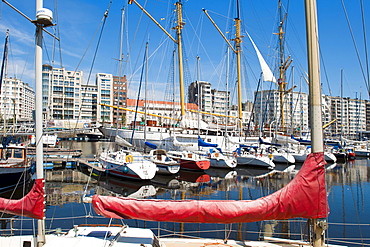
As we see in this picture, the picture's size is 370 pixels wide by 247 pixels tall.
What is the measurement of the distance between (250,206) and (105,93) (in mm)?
124097

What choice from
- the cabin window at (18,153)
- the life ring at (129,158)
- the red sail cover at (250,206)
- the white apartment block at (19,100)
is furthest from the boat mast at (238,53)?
the white apartment block at (19,100)

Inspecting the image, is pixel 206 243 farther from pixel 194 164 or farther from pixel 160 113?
pixel 160 113

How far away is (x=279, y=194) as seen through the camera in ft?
18.0

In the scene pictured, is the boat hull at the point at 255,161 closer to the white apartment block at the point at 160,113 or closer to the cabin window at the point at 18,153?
the white apartment block at the point at 160,113

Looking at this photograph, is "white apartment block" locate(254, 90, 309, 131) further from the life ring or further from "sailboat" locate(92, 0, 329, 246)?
"sailboat" locate(92, 0, 329, 246)

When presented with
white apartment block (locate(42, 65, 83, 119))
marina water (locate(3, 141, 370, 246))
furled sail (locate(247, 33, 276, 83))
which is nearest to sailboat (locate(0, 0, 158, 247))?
marina water (locate(3, 141, 370, 246))

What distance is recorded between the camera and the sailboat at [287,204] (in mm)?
4973

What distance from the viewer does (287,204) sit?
17.6ft

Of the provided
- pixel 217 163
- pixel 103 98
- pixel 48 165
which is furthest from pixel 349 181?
pixel 103 98

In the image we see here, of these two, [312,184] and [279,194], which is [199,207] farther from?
[312,184]

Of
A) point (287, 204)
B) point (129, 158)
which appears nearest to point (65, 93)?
point (129, 158)

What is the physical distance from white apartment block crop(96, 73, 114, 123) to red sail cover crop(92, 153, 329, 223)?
116847mm

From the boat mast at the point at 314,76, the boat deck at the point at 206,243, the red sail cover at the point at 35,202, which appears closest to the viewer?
the boat mast at the point at 314,76

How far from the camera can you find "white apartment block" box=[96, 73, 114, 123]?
120044 millimetres
